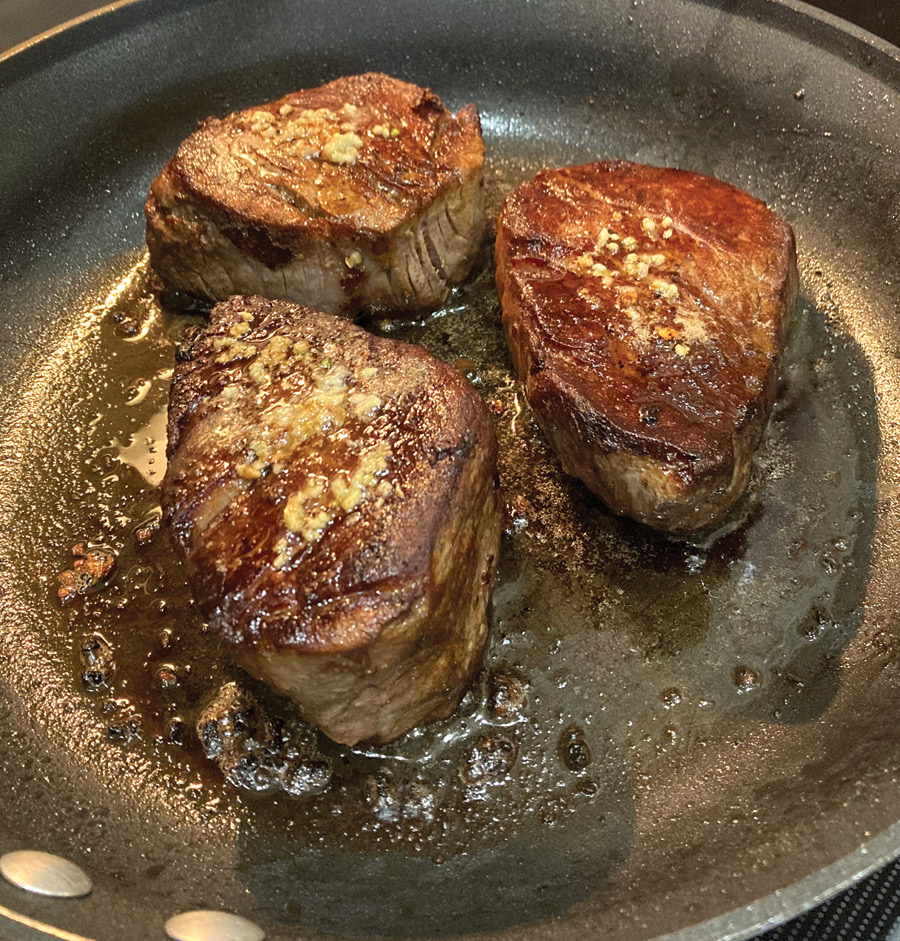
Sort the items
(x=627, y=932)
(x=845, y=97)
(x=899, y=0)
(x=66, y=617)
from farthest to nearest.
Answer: (x=899, y=0) → (x=845, y=97) → (x=66, y=617) → (x=627, y=932)

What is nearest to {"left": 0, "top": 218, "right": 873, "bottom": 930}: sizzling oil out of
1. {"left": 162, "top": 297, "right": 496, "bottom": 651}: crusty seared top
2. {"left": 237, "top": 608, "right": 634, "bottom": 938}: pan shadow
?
{"left": 237, "top": 608, "right": 634, "bottom": 938}: pan shadow

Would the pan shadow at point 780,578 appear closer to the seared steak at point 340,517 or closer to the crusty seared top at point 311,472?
the seared steak at point 340,517

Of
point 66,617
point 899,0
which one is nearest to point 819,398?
point 899,0

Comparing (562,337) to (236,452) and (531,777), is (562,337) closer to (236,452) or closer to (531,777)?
(236,452)

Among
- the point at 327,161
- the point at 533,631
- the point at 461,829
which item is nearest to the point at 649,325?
the point at 533,631

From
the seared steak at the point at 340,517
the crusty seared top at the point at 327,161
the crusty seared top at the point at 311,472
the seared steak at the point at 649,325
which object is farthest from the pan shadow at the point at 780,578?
the crusty seared top at the point at 327,161

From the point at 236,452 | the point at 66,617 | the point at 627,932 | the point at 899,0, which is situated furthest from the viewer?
the point at 899,0

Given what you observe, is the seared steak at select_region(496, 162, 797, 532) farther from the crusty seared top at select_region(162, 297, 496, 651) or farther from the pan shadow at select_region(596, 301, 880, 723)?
the crusty seared top at select_region(162, 297, 496, 651)

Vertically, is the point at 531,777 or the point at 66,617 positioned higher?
the point at 531,777
